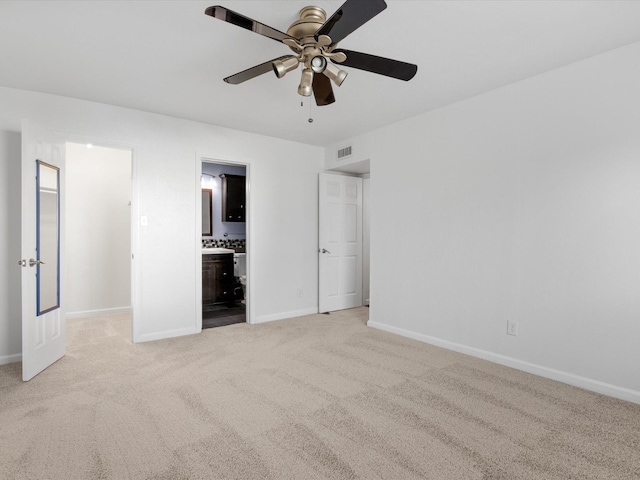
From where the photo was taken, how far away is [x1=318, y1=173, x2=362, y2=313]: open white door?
516 centimetres

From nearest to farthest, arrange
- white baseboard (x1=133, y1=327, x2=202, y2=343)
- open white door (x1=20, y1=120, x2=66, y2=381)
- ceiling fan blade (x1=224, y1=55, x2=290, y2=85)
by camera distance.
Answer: ceiling fan blade (x1=224, y1=55, x2=290, y2=85) → open white door (x1=20, y1=120, x2=66, y2=381) → white baseboard (x1=133, y1=327, x2=202, y2=343)

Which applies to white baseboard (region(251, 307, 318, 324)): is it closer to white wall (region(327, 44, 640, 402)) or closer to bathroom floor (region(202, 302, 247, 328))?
bathroom floor (region(202, 302, 247, 328))

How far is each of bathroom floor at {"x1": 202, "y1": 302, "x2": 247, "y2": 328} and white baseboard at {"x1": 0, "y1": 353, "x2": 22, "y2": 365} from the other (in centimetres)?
179

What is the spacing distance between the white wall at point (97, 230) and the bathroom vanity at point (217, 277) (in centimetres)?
110

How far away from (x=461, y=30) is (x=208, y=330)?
388 centimetres

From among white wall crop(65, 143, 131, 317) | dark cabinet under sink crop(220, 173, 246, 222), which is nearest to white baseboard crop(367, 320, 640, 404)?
dark cabinet under sink crop(220, 173, 246, 222)

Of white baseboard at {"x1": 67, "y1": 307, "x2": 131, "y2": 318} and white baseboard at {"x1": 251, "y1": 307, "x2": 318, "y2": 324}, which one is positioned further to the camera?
white baseboard at {"x1": 67, "y1": 307, "x2": 131, "y2": 318}

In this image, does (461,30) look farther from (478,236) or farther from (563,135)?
(478,236)

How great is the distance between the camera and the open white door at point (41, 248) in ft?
9.29

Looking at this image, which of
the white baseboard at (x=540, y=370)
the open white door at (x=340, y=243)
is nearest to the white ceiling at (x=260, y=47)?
the open white door at (x=340, y=243)

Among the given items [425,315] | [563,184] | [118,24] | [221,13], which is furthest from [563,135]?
[118,24]

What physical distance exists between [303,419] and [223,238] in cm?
458

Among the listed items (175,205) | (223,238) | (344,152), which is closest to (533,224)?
(344,152)

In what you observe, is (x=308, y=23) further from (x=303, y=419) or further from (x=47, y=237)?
(x=47, y=237)
